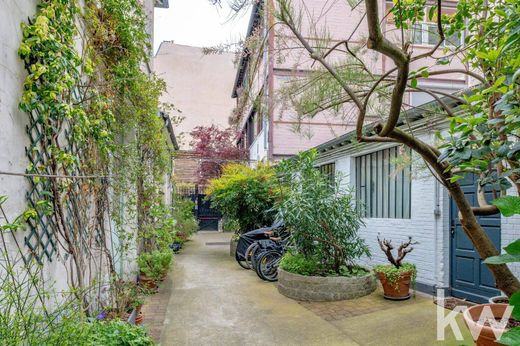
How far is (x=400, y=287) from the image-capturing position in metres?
5.14

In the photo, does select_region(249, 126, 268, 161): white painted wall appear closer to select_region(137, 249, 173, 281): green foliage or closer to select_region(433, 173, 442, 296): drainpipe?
select_region(137, 249, 173, 281): green foliage

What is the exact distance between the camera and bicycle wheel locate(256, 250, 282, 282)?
6611 millimetres

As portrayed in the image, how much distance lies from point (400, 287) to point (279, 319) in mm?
1918

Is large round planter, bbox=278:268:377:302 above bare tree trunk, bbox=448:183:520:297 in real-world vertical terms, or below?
below

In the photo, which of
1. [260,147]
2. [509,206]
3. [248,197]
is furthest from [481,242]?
[260,147]

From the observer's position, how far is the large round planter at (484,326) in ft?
7.88

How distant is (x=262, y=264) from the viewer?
6680 millimetres

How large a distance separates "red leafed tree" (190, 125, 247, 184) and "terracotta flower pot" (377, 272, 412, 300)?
11883mm

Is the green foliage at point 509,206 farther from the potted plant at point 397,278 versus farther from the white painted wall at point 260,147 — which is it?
the white painted wall at point 260,147

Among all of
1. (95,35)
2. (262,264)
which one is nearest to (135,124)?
(95,35)

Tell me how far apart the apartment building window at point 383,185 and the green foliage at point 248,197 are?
223 centimetres

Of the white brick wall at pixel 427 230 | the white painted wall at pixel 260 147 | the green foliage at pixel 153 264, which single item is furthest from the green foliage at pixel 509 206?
the white painted wall at pixel 260 147

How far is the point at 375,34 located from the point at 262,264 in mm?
5598

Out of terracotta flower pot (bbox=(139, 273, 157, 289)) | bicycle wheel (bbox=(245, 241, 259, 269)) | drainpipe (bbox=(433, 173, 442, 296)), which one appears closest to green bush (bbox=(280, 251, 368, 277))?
drainpipe (bbox=(433, 173, 442, 296))
